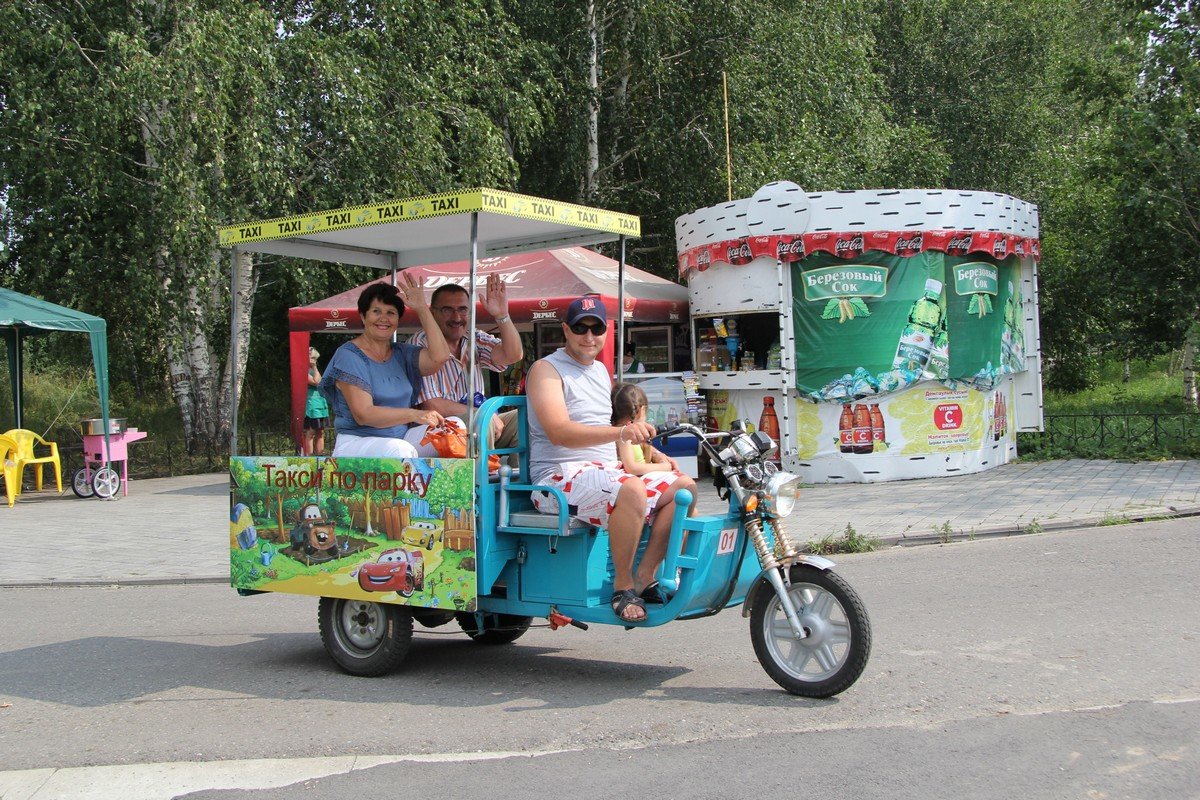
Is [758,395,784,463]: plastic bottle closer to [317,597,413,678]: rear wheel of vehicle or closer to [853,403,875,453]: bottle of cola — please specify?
[853,403,875,453]: bottle of cola

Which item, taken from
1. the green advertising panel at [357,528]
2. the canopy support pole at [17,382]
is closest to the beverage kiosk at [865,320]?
the green advertising panel at [357,528]

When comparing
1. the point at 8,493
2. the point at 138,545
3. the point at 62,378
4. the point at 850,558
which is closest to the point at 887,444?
the point at 850,558

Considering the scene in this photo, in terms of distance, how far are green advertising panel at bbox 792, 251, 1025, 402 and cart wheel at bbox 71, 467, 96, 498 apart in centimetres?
1034

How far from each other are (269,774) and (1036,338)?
1496cm

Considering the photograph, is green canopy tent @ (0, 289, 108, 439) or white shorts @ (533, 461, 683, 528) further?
green canopy tent @ (0, 289, 108, 439)

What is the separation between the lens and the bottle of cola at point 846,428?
14.5 m

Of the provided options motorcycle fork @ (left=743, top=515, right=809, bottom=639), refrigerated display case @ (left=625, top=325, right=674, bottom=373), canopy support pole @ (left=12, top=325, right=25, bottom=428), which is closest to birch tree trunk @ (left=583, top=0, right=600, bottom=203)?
refrigerated display case @ (left=625, top=325, right=674, bottom=373)

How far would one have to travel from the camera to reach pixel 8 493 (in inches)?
619

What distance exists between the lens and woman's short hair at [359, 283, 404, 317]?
20.4ft

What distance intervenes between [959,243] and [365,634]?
432 inches

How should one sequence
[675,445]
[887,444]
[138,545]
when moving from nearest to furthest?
[138,545]
[675,445]
[887,444]

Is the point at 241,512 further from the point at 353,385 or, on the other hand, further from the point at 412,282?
the point at 412,282

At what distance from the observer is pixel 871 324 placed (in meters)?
14.3

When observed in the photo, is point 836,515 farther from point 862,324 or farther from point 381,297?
point 381,297
